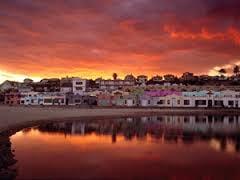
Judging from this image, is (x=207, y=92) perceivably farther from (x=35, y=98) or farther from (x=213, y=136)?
(x=213, y=136)

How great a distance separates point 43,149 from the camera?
93.3ft

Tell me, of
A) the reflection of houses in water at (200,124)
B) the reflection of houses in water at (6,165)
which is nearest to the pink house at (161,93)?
the reflection of houses in water at (200,124)

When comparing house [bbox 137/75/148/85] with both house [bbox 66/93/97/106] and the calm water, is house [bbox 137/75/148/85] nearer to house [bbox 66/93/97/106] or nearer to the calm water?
house [bbox 66/93/97/106]

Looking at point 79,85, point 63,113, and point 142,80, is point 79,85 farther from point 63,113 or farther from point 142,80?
point 142,80

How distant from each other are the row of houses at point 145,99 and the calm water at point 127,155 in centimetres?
4865

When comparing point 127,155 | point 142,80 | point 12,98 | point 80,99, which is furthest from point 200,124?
point 142,80

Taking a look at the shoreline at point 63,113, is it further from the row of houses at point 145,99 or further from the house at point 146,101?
the house at point 146,101

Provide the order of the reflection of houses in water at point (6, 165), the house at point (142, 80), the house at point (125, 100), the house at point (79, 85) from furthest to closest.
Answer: the house at point (142, 80) < the house at point (79, 85) < the house at point (125, 100) < the reflection of houses in water at point (6, 165)

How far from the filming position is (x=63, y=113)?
210 ft

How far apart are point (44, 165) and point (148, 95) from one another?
69.5m

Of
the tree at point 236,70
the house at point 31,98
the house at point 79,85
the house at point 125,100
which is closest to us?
the house at point 125,100

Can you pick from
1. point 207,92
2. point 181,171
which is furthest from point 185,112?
point 181,171

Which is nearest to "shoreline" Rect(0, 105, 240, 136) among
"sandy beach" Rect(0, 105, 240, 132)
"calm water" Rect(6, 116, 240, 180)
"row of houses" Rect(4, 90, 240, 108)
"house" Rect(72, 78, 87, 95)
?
"sandy beach" Rect(0, 105, 240, 132)

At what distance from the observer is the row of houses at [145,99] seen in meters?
87.5
